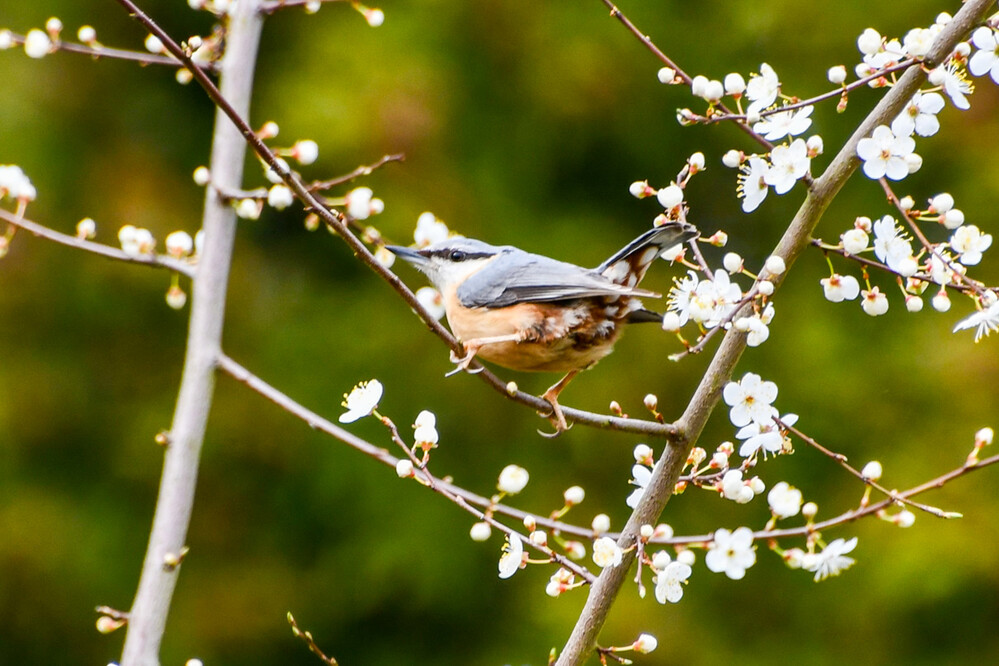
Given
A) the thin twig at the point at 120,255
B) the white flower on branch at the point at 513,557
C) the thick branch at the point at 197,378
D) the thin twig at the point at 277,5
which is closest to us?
the white flower on branch at the point at 513,557

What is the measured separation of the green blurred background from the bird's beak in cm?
132

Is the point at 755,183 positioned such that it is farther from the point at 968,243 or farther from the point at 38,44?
the point at 38,44

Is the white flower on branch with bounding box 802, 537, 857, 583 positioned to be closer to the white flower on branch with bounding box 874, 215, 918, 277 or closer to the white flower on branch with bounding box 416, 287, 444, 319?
the white flower on branch with bounding box 874, 215, 918, 277

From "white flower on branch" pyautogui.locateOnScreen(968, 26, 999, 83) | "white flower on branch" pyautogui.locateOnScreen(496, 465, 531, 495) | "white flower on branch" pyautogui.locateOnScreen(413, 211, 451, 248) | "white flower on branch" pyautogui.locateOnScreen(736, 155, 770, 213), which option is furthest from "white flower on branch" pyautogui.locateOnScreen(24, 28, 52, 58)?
"white flower on branch" pyautogui.locateOnScreen(968, 26, 999, 83)

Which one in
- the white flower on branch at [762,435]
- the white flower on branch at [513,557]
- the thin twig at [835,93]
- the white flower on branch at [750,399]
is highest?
the thin twig at [835,93]

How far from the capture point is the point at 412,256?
7.88 feet

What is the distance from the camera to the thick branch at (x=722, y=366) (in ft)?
4.92

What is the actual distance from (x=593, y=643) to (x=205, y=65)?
1393mm

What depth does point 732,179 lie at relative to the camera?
4430 millimetres

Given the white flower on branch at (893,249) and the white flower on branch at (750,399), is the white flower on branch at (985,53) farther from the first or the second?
the white flower on branch at (750,399)

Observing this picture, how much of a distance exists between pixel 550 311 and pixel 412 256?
435 millimetres

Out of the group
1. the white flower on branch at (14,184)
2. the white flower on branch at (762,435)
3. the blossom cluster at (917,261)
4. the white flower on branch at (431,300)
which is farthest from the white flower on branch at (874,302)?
the white flower on branch at (14,184)

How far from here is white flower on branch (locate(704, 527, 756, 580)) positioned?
1.41 m

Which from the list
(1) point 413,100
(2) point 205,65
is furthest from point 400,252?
Result: (1) point 413,100
